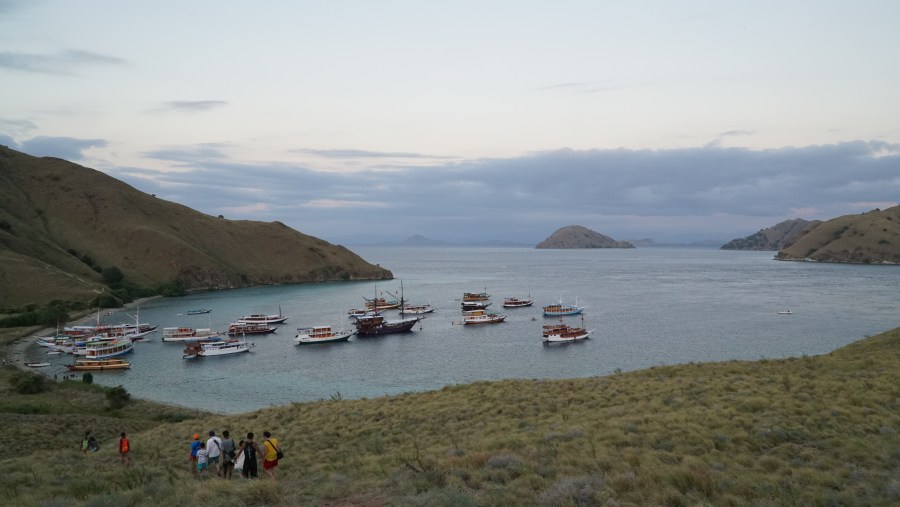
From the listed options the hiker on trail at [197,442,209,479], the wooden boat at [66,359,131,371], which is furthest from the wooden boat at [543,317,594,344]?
the hiker on trail at [197,442,209,479]

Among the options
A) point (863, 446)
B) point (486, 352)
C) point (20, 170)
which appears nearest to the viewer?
point (863, 446)

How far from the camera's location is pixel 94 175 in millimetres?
178875

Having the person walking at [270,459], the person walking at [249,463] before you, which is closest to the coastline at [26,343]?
the person walking at [249,463]

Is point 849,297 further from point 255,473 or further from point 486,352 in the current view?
point 255,473

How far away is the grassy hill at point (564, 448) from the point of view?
39.4 feet

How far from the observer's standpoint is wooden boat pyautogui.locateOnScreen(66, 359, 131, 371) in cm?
6159

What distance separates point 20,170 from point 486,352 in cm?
16960

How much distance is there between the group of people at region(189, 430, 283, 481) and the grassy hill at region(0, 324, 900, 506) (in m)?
0.66

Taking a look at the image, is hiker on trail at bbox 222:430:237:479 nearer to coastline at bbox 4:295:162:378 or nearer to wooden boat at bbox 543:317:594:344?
coastline at bbox 4:295:162:378

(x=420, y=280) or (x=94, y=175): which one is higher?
(x=94, y=175)

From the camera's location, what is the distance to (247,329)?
88.4 meters

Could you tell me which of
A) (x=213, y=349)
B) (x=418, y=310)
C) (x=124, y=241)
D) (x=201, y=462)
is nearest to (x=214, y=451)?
(x=201, y=462)

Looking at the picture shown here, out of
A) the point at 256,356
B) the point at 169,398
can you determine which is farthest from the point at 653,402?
the point at 256,356

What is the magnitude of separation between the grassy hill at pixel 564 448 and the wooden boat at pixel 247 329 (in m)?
60.1
